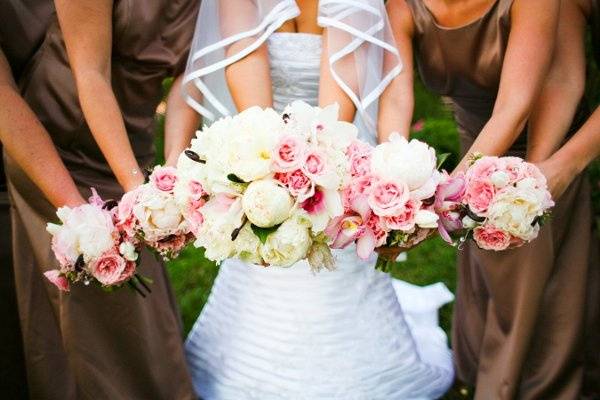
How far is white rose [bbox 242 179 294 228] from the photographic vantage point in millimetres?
1698

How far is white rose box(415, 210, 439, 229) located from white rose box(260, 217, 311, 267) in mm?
332

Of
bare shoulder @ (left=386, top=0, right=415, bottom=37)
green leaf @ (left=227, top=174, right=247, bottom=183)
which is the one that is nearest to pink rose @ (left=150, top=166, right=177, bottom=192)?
green leaf @ (left=227, top=174, right=247, bottom=183)

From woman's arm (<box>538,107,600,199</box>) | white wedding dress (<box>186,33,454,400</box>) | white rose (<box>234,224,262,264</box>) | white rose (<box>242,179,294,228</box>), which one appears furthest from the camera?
white wedding dress (<box>186,33,454,400</box>)

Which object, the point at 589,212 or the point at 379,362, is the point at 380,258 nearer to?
the point at 379,362

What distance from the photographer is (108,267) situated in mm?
2172

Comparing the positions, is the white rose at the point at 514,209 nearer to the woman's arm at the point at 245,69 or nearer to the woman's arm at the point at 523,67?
the woman's arm at the point at 523,67

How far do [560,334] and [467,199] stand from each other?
4.17 feet

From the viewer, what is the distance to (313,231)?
71.9 inches

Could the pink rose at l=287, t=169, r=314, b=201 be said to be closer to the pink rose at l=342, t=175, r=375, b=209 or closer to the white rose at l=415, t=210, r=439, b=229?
the pink rose at l=342, t=175, r=375, b=209

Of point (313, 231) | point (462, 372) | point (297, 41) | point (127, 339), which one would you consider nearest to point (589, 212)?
point (462, 372)

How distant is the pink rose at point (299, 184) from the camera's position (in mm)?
1737

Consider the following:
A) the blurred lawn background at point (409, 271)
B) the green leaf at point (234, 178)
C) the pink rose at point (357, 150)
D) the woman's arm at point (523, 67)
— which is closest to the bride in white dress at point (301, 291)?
the woman's arm at point (523, 67)

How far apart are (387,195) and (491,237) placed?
462mm

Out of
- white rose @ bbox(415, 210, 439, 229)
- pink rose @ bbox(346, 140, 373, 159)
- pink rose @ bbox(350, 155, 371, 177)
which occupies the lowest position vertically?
white rose @ bbox(415, 210, 439, 229)
